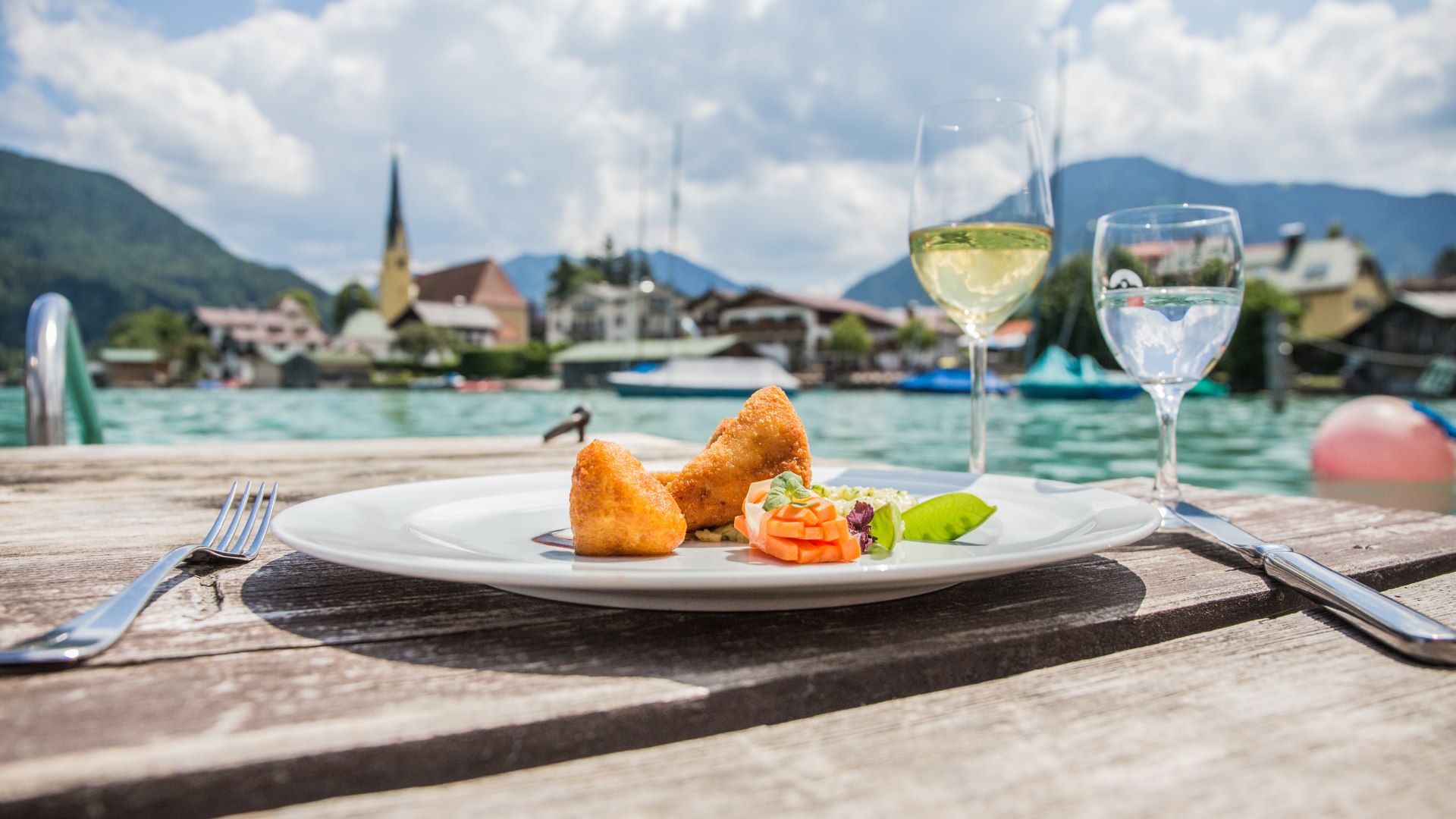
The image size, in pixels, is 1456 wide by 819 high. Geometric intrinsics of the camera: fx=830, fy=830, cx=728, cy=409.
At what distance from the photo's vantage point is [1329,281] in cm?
5400

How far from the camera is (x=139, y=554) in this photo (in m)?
0.99

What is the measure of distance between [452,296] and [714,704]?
323 feet

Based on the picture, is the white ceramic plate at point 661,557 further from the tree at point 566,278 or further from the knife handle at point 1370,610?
the tree at point 566,278

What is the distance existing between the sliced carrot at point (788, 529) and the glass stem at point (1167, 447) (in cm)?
70

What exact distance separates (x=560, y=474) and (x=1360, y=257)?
222 feet

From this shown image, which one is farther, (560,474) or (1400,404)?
(1400,404)

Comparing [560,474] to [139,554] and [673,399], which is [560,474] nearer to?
[139,554]

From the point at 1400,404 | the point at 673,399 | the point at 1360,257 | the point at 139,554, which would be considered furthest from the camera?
the point at 1360,257

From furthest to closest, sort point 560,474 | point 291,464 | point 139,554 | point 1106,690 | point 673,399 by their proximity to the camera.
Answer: point 673,399 → point 291,464 → point 560,474 → point 139,554 → point 1106,690

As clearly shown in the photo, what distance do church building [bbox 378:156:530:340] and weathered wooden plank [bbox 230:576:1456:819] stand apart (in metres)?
76.0

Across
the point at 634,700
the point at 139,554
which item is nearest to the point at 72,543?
the point at 139,554

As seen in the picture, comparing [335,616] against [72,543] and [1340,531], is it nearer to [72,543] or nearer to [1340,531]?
[72,543]

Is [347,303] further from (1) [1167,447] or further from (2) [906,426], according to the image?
(1) [1167,447]

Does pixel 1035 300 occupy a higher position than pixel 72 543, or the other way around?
pixel 1035 300
